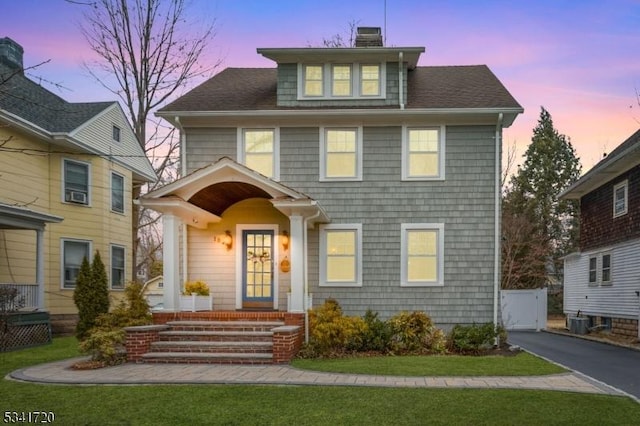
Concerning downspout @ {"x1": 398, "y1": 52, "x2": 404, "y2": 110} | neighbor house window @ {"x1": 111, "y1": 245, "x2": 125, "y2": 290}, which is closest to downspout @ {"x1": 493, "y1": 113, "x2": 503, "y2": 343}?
downspout @ {"x1": 398, "y1": 52, "x2": 404, "y2": 110}

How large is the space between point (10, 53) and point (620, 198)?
2078cm

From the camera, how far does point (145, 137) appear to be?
19953 mm

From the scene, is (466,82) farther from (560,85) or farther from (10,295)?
(10,295)

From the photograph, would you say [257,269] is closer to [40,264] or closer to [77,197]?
[40,264]

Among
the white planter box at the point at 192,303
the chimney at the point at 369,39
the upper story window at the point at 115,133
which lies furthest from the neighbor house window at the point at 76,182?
the chimney at the point at 369,39

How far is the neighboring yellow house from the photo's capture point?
44.9 feet

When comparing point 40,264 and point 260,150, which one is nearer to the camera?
point 260,150

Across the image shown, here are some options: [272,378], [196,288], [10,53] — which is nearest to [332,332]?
[272,378]

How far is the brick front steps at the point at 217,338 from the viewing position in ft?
30.6

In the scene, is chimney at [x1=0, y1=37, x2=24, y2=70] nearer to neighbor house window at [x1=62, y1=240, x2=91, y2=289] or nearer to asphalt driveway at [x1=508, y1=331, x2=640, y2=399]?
neighbor house window at [x1=62, y1=240, x2=91, y2=289]

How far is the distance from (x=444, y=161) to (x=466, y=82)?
9.46ft

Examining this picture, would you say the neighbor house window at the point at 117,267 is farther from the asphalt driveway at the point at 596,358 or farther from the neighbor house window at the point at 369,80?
the asphalt driveway at the point at 596,358

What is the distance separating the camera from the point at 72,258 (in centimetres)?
1614

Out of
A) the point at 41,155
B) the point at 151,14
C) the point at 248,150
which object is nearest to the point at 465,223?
the point at 248,150
